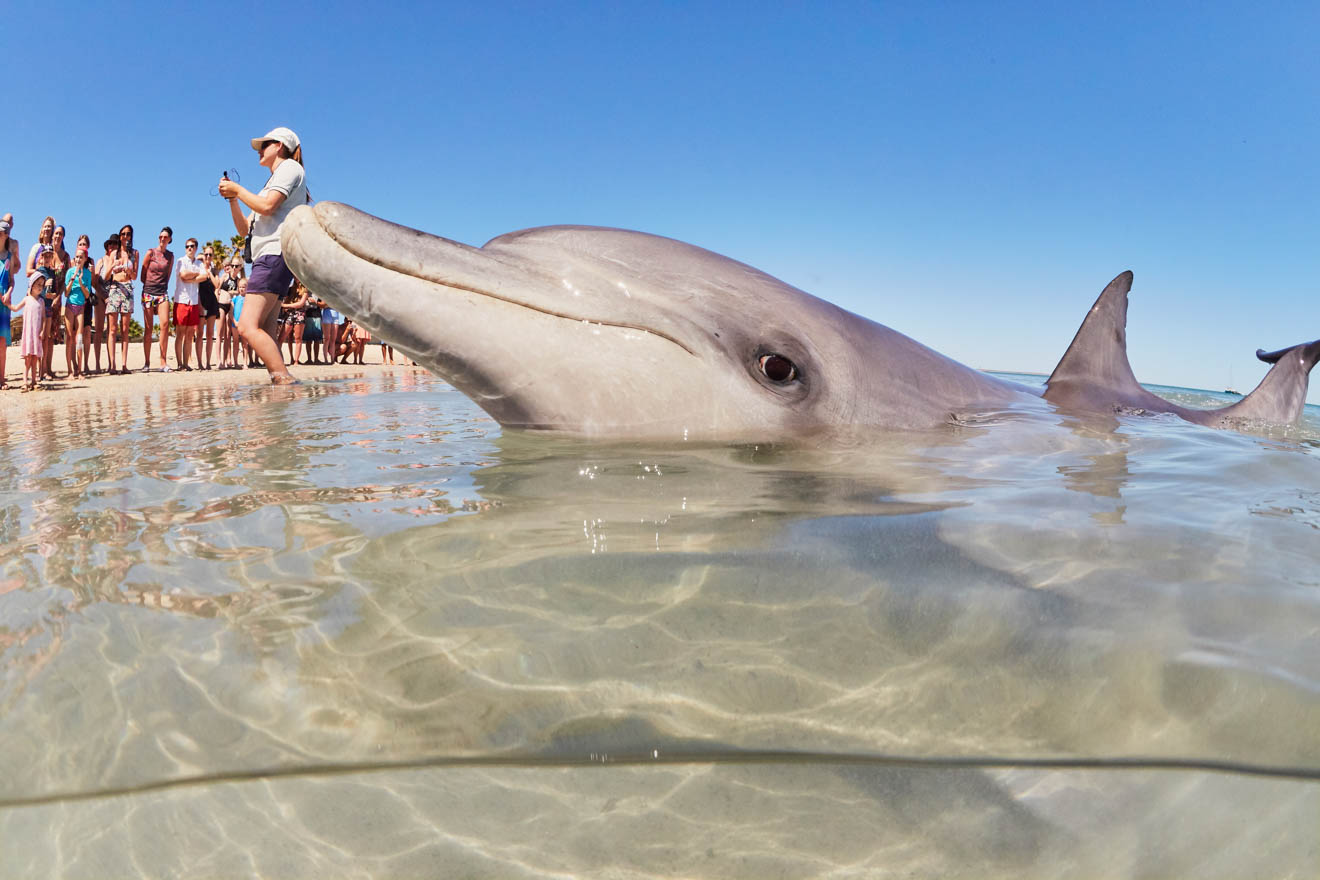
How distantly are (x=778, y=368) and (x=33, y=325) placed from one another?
36.2 ft

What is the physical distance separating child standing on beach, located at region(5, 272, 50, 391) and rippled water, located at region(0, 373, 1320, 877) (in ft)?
30.6

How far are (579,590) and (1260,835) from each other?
51.1 inches

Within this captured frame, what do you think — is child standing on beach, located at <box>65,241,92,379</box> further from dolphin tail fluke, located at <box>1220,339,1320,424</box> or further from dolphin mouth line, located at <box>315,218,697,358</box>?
dolphin tail fluke, located at <box>1220,339,1320,424</box>

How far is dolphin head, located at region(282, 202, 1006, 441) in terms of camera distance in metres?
3.14

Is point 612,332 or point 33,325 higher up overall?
point 33,325

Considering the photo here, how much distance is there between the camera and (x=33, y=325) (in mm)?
10438

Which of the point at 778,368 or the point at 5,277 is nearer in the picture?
the point at 778,368

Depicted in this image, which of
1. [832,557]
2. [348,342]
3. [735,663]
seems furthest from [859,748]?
[348,342]

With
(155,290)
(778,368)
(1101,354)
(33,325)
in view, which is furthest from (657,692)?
(155,290)

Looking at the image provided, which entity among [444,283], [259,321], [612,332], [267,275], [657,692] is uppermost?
[267,275]

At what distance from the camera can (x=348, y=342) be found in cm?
2216

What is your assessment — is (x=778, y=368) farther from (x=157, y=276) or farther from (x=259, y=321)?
(x=157, y=276)

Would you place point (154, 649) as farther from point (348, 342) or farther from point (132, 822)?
point (348, 342)

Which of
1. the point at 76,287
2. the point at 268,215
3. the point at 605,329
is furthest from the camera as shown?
the point at 76,287
